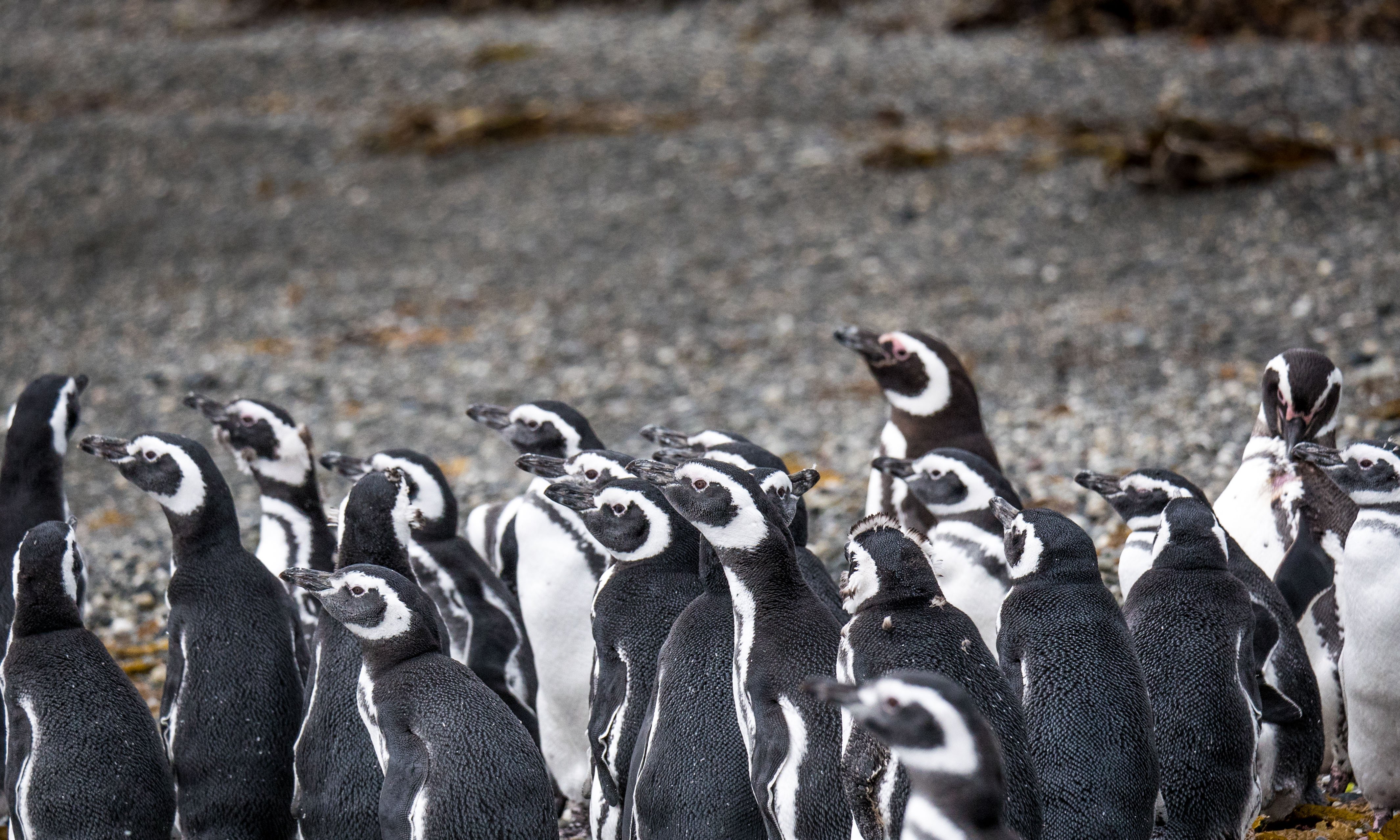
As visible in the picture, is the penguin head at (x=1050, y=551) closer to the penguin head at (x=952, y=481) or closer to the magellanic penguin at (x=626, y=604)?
the magellanic penguin at (x=626, y=604)

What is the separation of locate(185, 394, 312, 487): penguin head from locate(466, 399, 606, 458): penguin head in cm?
63

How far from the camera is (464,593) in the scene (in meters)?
4.83

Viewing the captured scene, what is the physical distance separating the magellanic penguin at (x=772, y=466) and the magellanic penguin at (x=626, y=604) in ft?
0.71

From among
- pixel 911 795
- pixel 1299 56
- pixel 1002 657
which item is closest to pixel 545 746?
pixel 1002 657

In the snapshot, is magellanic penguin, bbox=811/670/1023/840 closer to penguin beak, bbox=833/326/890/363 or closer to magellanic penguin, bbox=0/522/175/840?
magellanic penguin, bbox=0/522/175/840

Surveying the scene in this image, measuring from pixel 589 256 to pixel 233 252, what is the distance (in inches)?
136

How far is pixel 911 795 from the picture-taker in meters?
2.79

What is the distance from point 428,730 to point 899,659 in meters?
1.15

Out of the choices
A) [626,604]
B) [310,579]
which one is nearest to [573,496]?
[626,604]

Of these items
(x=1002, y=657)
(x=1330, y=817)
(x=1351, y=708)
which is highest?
(x=1002, y=657)

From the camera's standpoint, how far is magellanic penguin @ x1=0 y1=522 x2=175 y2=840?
3.80 m

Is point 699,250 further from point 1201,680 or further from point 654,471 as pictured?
point 1201,680

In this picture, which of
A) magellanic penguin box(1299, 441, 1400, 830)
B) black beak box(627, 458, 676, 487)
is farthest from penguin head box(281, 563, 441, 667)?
magellanic penguin box(1299, 441, 1400, 830)

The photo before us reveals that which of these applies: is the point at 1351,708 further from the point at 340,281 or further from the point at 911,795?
the point at 340,281
